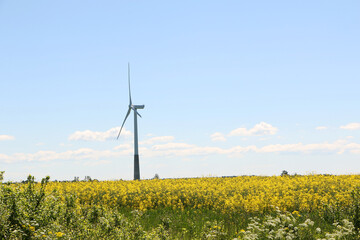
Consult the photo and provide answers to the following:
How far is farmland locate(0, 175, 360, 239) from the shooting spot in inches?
345

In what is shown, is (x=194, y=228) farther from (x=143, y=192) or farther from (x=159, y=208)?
(x=143, y=192)

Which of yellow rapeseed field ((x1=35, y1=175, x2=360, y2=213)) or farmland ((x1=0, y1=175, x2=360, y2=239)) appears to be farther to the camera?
yellow rapeseed field ((x1=35, y1=175, x2=360, y2=213))

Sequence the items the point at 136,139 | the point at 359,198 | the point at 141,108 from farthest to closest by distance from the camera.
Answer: the point at 141,108 → the point at 136,139 → the point at 359,198

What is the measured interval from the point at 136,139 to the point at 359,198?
2599 centimetres

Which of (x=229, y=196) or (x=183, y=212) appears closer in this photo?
(x=183, y=212)

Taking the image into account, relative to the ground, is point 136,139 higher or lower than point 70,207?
higher

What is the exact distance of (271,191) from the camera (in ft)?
57.4

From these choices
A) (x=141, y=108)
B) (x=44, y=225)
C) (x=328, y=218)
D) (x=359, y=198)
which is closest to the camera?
(x=44, y=225)

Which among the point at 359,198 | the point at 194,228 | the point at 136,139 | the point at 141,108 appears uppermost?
the point at 141,108

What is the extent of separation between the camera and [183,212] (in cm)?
1603

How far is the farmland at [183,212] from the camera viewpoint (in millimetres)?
8773

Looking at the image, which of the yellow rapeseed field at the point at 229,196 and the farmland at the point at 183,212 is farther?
the yellow rapeseed field at the point at 229,196

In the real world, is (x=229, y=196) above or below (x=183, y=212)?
above

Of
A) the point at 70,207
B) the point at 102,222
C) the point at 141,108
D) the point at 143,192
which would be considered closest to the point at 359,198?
the point at 102,222
